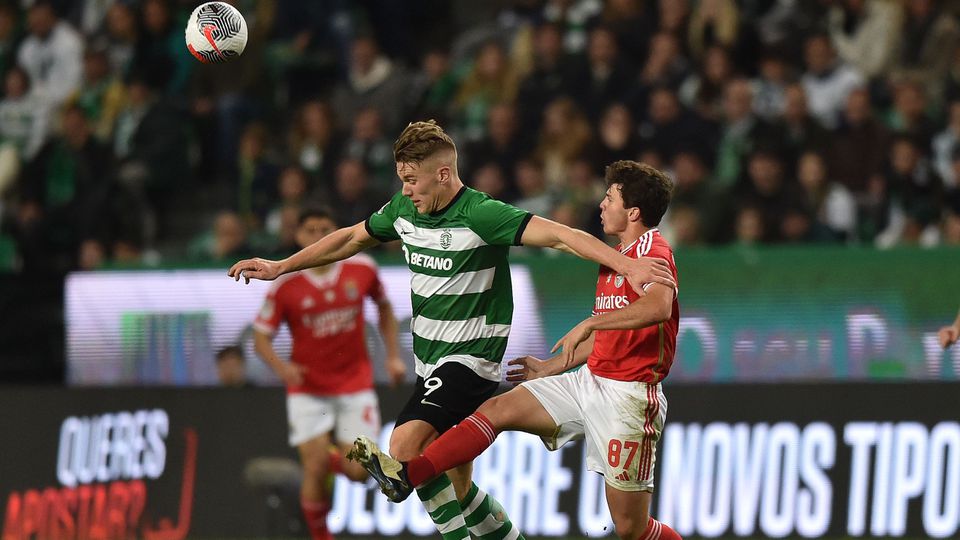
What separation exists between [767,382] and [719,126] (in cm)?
350

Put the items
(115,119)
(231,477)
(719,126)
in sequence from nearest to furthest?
(231,477), (719,126), (115,119)

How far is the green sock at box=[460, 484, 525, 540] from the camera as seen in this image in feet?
26.7

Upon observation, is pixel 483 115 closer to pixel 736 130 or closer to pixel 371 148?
pixel 371 148

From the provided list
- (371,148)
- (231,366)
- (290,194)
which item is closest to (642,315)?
(231,366)

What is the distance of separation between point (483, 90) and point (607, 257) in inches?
344

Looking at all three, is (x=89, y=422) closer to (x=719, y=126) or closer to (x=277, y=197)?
(x=277, y=197)

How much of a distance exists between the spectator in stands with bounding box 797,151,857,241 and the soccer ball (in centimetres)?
569

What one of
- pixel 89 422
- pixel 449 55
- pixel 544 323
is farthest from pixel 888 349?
pixel 449 55

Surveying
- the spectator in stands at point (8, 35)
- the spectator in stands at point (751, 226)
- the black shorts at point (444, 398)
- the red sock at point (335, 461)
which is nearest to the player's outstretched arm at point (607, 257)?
the black shorts at point (444, 398)

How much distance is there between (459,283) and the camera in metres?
7.89

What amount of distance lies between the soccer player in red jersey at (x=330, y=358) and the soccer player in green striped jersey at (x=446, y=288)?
107 inches

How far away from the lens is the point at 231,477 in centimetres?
1207

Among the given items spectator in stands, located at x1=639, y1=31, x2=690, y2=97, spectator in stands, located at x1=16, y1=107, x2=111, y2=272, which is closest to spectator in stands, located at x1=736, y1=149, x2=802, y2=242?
spectator in stands, located at x1=639, y1=31, x2=690, y2=97

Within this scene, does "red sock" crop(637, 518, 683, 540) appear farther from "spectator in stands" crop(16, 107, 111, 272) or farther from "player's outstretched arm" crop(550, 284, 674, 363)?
"spectator in stands" crop(16, 107, 111, 272)
